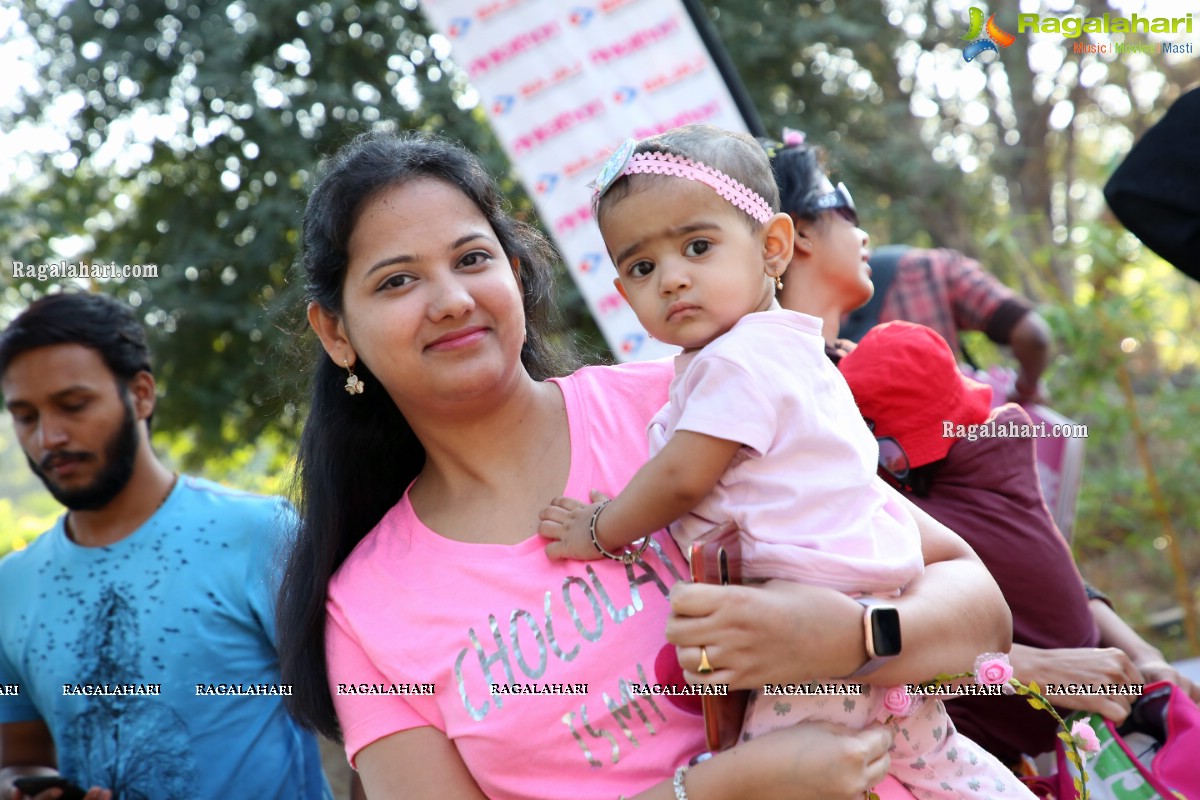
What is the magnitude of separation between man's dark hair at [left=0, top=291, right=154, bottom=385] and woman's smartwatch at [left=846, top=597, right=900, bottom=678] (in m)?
2.55

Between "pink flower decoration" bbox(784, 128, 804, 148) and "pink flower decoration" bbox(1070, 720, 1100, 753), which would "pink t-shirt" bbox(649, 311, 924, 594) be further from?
"pink flower decoration" bbox(784, 128, 804, 148)

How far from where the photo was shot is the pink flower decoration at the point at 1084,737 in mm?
1732

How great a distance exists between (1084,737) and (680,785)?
0.66m

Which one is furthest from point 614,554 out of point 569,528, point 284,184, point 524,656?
point 284,184

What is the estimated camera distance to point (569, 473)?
1991 millimetres

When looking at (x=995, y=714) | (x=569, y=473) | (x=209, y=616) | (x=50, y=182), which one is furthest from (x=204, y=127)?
(x=995, y=714)

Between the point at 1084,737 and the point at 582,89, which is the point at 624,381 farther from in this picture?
the point at 582,89

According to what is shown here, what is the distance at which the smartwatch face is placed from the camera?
1.60m

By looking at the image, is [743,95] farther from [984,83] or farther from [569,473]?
[984,83]

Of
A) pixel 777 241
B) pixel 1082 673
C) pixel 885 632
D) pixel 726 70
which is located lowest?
pixel 1082 673

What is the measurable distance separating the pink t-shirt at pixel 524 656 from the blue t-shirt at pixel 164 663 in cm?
92

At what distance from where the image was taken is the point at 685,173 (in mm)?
1741

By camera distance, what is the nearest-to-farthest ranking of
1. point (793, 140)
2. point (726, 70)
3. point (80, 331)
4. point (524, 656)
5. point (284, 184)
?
point (524, 656) < point (793, 140) < point (80, 331) < point (726, 70) < point (284, 184)

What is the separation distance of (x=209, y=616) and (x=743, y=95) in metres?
2.52
